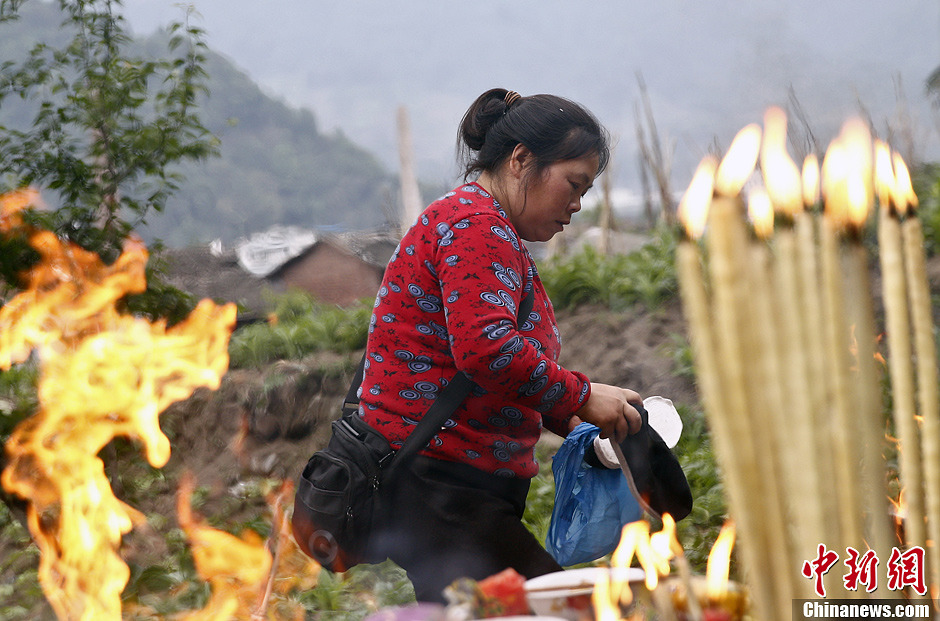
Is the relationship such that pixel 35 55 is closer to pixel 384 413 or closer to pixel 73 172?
pixel 73 172

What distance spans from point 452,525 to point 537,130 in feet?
3.59

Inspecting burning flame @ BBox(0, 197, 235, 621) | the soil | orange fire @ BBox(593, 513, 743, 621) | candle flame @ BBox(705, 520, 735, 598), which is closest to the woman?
orange fire @ BBox(593, 513, 743, 621)

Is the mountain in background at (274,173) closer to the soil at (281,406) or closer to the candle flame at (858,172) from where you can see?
the soil at (281,406)

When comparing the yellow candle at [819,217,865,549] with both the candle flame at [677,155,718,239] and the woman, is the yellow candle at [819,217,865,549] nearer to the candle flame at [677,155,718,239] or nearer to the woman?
the candle flame at [677,155,718,239]

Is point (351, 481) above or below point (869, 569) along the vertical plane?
below

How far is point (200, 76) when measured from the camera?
14.1 ft

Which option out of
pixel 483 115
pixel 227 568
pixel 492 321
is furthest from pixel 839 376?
pixel 227 568

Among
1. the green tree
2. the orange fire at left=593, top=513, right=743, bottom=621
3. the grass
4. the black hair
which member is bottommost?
the grass

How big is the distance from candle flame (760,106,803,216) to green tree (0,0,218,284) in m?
3.77

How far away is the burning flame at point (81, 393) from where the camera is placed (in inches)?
118

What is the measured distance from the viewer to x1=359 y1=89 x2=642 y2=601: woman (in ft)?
5.77

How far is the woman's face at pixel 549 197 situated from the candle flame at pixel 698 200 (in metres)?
1.35

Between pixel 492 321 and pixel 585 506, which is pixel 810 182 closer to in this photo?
pixel 492 321

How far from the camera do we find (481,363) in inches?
67.5
